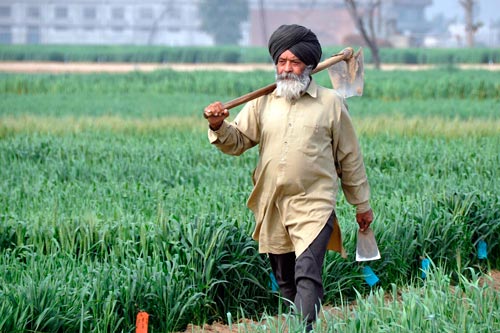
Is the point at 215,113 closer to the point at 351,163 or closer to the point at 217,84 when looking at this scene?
the point at 351,163

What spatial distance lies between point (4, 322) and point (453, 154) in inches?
244

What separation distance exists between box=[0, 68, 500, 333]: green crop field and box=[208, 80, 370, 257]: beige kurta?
42 cm

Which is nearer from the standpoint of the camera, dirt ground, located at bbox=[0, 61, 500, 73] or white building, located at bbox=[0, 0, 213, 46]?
dirt ground, located at bbox=[0, 61, 500, 73]

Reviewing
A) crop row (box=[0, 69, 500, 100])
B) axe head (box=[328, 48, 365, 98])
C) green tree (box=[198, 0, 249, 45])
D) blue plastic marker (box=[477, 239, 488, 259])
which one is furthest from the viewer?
green tree (box=[198, 0, 249, 45])

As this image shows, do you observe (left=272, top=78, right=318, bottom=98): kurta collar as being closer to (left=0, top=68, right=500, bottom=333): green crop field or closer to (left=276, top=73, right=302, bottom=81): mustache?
(left=276, top=73, right=302, bottom=81): mustache

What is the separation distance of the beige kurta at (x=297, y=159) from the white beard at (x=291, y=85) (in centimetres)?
6

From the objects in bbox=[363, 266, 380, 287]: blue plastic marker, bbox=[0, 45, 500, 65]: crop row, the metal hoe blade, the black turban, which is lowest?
bbox=[0, 45, 500, 65]: crop row

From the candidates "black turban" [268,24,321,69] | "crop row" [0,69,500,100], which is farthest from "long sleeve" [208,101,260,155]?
"crop row" [0,69,500,100]

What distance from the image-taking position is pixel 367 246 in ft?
17.5

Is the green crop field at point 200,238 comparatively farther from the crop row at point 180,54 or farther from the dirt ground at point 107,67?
the crop row at point 180,54

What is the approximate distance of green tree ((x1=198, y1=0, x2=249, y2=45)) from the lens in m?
82.7

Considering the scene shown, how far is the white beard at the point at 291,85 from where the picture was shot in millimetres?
4906

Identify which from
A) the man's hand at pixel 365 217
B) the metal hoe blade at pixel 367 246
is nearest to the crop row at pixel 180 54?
the metal hoe blade at pixel 367 246

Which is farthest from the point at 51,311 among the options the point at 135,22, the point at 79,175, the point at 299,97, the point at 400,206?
the point at 135,22
